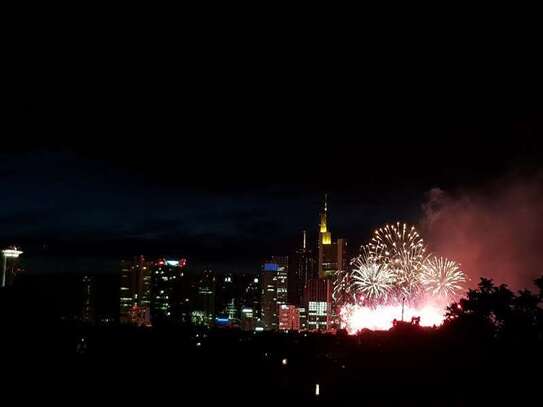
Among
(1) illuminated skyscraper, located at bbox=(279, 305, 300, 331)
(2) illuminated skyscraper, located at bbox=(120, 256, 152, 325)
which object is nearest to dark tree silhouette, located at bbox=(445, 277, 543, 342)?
(1) illuminated skyscraper, located at bbox=(279, 305, 300, 331)

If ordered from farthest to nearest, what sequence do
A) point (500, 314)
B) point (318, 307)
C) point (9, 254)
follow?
point (318, 307) < point (9, 254) < point (500, 314)

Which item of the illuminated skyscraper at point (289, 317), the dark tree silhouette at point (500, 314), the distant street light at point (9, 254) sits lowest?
the illuminated skyscraper at point (289, 317)

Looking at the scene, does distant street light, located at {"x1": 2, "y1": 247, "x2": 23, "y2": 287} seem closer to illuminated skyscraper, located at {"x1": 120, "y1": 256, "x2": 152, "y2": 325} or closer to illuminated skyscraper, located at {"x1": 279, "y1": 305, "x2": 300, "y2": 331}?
illuminated skyscraper, located at {"x1": 120, "y1": 256, "x2": 152, "y2": 325}

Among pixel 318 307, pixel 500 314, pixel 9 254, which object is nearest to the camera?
pixel 500 314

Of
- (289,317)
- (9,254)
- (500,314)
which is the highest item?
(9,254)

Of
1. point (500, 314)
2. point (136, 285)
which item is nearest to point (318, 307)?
point (136, 285)

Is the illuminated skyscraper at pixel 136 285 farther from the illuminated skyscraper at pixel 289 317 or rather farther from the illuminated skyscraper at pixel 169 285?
the illuminated skyscraper at pixel 289 317

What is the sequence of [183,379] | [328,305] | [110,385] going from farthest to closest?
[328,305]
[183,379]
[110,385]

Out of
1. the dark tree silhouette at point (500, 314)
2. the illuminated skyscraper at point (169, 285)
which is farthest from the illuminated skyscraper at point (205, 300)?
the dark tree silhouette at point (500, 314)

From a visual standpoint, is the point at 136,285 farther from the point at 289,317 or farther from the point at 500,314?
the point at 500,314

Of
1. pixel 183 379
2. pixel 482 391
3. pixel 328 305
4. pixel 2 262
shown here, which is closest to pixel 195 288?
pixel 328 305

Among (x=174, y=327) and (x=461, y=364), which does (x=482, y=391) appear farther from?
(x=174, y=327)
